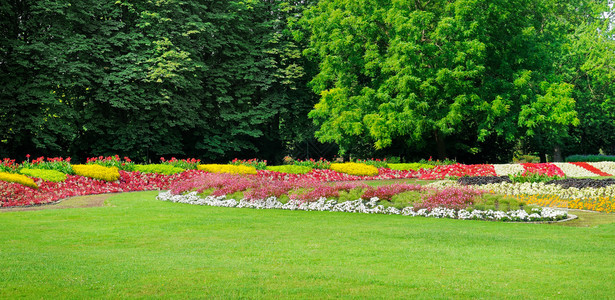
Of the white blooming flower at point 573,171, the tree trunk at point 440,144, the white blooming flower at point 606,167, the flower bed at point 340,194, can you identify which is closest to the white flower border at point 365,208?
the flower bed at point 340,194

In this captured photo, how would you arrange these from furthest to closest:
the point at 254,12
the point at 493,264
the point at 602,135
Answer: the point at 602,135 → the point at 254,12 → the point at 493,264

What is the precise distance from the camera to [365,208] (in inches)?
465

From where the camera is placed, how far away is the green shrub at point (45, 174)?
15.5 metres

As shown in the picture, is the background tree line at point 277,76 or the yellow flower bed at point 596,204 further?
the background tree line at point 277,76

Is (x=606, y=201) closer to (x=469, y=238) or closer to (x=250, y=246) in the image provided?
(x=469, y=238)

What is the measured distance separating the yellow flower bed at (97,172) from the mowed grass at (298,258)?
21.4 ft

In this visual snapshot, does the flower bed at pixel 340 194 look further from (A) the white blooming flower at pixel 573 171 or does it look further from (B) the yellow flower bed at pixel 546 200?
(A) the white blooming flower at pixel 573 171

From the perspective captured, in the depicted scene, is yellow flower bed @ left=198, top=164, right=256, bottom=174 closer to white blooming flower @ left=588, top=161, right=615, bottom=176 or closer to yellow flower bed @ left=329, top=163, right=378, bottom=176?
yellow flower bed @ left=329, top=163, right=378, bottom=176

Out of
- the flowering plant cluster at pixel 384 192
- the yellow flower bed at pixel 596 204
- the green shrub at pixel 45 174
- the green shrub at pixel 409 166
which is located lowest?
the yellow flower bed at pixel 596 204

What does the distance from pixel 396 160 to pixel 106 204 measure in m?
17.3

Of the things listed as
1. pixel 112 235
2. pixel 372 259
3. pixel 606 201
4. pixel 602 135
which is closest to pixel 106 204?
pixel 112 235

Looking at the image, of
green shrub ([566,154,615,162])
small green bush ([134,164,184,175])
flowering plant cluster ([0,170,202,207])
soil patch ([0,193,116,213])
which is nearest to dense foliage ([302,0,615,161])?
green shrub ([566,154,615,162])

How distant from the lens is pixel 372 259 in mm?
6434

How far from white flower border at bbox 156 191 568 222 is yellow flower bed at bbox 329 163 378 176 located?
934 cm
